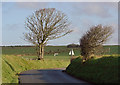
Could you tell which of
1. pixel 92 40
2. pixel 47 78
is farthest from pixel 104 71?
pixel 92 40

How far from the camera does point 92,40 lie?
2991 centimetres

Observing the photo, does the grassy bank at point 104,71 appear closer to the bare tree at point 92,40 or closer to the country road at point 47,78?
the country road at point 47,78

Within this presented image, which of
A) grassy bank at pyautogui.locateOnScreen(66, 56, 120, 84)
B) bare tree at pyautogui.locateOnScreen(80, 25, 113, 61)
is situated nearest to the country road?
grassy bank at pyautogui.locateOnScreen(66, 56, 120, 84)

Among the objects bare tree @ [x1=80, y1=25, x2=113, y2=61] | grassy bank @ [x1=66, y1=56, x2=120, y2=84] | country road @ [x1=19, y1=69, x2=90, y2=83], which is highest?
bare tree @ [x1=80, y1=25, x2=113, y2=61]

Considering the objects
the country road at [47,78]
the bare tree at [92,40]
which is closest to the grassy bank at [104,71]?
the country road at [47,78]

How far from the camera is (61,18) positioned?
6003 cm

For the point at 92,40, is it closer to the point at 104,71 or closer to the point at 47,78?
the point at 47,78

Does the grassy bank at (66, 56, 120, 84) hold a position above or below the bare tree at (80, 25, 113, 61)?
below

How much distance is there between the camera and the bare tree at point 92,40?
98.3 ft

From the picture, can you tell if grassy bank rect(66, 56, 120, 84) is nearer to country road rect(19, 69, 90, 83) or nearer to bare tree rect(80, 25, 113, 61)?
country road rect(19, 69, 90, 83)

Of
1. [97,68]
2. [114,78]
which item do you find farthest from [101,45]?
[114,78]

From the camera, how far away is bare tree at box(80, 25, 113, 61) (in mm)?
29969

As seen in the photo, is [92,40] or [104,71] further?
[92,40]

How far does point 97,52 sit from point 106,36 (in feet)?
8.52
